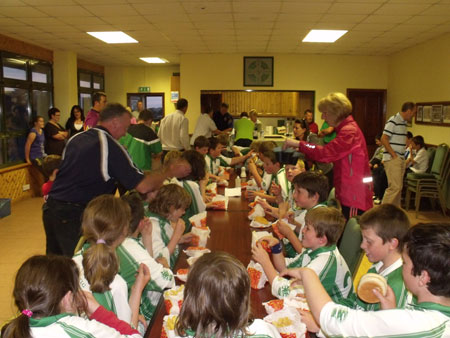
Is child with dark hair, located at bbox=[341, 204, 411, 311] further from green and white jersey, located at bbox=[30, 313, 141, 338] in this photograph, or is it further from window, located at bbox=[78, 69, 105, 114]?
window, located at bbox=[78, 69, 105, 114]

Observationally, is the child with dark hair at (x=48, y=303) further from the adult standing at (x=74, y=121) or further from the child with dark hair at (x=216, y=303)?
the adult standing at (x=74, y=121)

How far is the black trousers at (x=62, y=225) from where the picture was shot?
2803 millimetres

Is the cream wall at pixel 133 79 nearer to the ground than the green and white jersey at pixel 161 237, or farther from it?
farther from it

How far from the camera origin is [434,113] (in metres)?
7.65

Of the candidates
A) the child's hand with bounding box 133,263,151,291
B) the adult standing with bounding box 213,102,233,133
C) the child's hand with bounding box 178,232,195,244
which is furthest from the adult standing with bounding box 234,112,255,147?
the child's hand with bounding box 133,263,151,291

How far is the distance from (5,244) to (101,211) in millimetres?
4038

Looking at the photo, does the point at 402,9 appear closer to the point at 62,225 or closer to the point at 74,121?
the point at 62,225

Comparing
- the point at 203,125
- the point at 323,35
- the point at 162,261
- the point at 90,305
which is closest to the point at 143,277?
the point at 90,305

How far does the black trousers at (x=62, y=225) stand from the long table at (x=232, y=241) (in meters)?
0.88

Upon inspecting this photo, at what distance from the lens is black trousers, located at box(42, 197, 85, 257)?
9.20 ft

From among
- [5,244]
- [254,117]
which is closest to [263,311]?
[5,244]

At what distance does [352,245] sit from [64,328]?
5.70 feet

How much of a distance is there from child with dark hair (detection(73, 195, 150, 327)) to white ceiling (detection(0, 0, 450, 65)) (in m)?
4.32

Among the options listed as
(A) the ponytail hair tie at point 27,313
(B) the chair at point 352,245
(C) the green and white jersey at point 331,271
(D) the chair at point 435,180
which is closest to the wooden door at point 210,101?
(D) the chair at point 435,180
